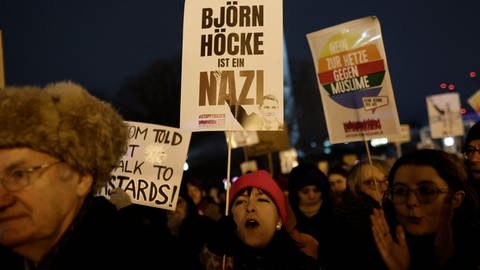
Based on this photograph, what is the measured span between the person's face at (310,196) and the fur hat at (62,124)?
3.04 m

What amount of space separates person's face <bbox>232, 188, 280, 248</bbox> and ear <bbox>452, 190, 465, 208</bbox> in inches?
49.2

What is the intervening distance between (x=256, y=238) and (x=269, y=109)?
47.8 inches

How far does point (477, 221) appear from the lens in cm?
262

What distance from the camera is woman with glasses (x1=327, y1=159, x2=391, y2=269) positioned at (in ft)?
8.67

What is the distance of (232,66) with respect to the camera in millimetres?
4320

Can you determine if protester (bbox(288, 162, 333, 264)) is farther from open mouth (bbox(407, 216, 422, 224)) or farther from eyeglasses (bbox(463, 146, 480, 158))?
open mouth (bbox(407, 216, 422, 224))

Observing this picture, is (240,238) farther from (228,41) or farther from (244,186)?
(228,41)

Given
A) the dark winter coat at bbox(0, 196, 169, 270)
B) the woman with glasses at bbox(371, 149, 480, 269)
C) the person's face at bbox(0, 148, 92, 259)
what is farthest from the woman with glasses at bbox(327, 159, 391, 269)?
the person's face at bbox(0, 148, 92, 259)

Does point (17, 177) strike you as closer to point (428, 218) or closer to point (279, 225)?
point (428, 218)

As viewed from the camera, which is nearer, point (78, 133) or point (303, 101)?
point (78, 133)

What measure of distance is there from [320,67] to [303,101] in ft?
127

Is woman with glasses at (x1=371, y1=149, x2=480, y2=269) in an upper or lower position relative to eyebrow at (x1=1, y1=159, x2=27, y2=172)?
lower

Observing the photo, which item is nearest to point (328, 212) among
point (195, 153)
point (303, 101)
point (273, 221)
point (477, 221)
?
point (273, 221)

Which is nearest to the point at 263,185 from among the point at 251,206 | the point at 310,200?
the point at 251,206
